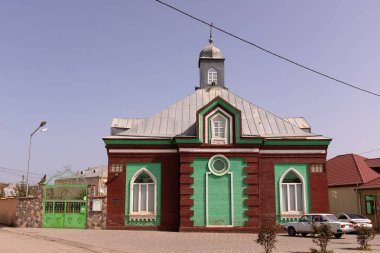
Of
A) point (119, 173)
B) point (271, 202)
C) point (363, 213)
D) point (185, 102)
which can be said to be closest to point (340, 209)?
point (363, 213)

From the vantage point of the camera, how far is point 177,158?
24.9 meters

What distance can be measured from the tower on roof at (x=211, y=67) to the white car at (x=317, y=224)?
1284cm

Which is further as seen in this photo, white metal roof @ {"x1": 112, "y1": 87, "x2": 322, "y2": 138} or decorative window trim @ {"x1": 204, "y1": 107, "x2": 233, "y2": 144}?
white metal roof @ {"x1": 112, "y1": 87, "x2": 322, "y2": 138}

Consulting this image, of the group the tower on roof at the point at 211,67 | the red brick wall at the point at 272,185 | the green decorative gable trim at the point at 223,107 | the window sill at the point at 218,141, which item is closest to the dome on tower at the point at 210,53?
the tower on roof at the point at 211,67

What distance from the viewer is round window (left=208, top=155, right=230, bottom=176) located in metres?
24.1

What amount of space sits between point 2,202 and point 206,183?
51.0ft

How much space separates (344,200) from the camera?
31672 mm

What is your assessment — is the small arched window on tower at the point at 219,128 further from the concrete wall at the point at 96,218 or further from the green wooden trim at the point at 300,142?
the concrete wall at the point at 96,218

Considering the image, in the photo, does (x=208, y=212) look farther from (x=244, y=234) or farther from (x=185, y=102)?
(x=185, y=102)

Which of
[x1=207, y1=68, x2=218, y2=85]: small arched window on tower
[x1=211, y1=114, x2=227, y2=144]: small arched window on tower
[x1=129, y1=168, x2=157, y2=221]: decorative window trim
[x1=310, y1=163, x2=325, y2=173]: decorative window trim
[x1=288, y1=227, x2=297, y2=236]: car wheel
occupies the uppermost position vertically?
[x1=207, y1=68, x2=218, y2=85]: small arched window on tower

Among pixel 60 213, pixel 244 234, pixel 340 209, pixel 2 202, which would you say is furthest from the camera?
pixel 340 209

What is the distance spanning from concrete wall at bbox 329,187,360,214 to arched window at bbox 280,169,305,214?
8118 mm

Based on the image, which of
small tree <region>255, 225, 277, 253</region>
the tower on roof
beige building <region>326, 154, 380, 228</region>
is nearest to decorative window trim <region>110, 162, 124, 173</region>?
the tower on roof

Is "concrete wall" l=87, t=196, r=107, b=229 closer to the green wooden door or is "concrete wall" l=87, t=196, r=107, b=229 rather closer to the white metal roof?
the white metal roof
